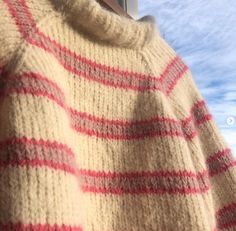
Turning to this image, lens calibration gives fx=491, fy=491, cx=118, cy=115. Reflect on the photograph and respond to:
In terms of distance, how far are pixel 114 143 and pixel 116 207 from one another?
0.07 meters

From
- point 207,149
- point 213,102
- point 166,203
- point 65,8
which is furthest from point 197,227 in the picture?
point 213,102

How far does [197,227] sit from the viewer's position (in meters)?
0.54

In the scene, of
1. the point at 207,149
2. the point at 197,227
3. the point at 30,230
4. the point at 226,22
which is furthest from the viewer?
the point at 226,22

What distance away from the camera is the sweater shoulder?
483 millimetres

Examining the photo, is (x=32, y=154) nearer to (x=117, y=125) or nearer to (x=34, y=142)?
(x=34, y=142)

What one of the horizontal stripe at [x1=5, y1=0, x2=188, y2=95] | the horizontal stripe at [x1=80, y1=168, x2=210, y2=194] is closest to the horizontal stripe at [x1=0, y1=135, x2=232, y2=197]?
the horizontal stripe at [x1=80, y1=168, x2=210, y2=194]

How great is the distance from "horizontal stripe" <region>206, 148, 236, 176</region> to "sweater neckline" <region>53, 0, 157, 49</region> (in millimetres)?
193

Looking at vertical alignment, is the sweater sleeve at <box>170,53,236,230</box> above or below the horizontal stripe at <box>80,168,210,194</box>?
above

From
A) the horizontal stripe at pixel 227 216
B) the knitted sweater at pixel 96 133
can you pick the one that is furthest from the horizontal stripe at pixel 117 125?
the horizontal stripe at pixel 227 216

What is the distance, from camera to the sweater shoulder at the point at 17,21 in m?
0.48

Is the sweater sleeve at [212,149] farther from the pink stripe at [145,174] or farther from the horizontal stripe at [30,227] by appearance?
the horizontal stripe at [30,227]

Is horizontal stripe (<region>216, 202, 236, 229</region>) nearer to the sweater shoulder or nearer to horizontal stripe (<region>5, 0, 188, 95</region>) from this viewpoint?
horizontal stripe (<region>5, 0, 188, 95</region>)

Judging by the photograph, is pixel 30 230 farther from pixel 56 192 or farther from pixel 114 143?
pixel 114 143

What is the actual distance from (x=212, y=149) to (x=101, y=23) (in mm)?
245
